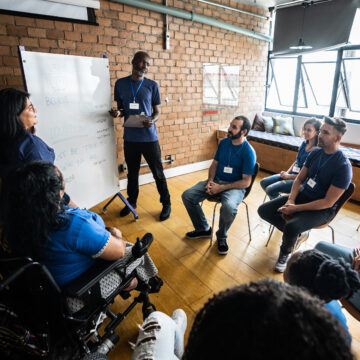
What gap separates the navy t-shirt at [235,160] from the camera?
225cm

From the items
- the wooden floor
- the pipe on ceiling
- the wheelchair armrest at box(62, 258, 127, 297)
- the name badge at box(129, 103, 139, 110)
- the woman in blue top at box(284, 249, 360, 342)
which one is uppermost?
the pipe on ceiling

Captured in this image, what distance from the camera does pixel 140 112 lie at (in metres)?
2.69

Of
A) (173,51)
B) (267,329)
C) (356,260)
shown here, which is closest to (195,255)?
(356,260)

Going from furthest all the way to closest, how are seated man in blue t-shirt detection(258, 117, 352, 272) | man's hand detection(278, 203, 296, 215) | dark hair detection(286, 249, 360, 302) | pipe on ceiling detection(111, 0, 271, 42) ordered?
pipe on ceiling detection(111, 0, 271, 42), man's hand detection(278, 203, 296, 215), seated man in blue t-shirt detection(258, 117, 352, 272), dark hair detection(286, 249, 360, 302)

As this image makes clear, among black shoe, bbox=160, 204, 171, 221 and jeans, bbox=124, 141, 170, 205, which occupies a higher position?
jeans, bbox=124, 141, 170, 205

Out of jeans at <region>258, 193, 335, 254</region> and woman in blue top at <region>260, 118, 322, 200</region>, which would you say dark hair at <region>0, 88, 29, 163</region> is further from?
woman in blue top at <region>260, 118, 322, 200</region>

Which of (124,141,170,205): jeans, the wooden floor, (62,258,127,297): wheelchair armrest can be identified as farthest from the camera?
(124,141,170,205): jeans

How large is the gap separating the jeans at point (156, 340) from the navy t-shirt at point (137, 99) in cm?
196

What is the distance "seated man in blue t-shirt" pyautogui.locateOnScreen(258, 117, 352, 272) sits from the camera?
1.84m

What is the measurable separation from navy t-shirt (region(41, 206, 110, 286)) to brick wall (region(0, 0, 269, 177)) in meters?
2.24

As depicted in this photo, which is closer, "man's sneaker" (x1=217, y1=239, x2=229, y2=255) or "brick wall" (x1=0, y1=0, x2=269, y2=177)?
"man's sneaker" (x1=217, y1=239, x2=229, y2=255)

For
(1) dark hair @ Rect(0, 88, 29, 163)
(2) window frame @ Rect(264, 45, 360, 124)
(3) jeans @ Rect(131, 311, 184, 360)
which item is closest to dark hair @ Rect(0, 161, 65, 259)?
(3) jeans @ Rect(131, 311, 184, 360)

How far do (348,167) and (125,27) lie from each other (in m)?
2.88

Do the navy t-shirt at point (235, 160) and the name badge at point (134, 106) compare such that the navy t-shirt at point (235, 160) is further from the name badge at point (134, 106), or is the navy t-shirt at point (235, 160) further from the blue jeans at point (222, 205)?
the name badge at point (134, 106)
